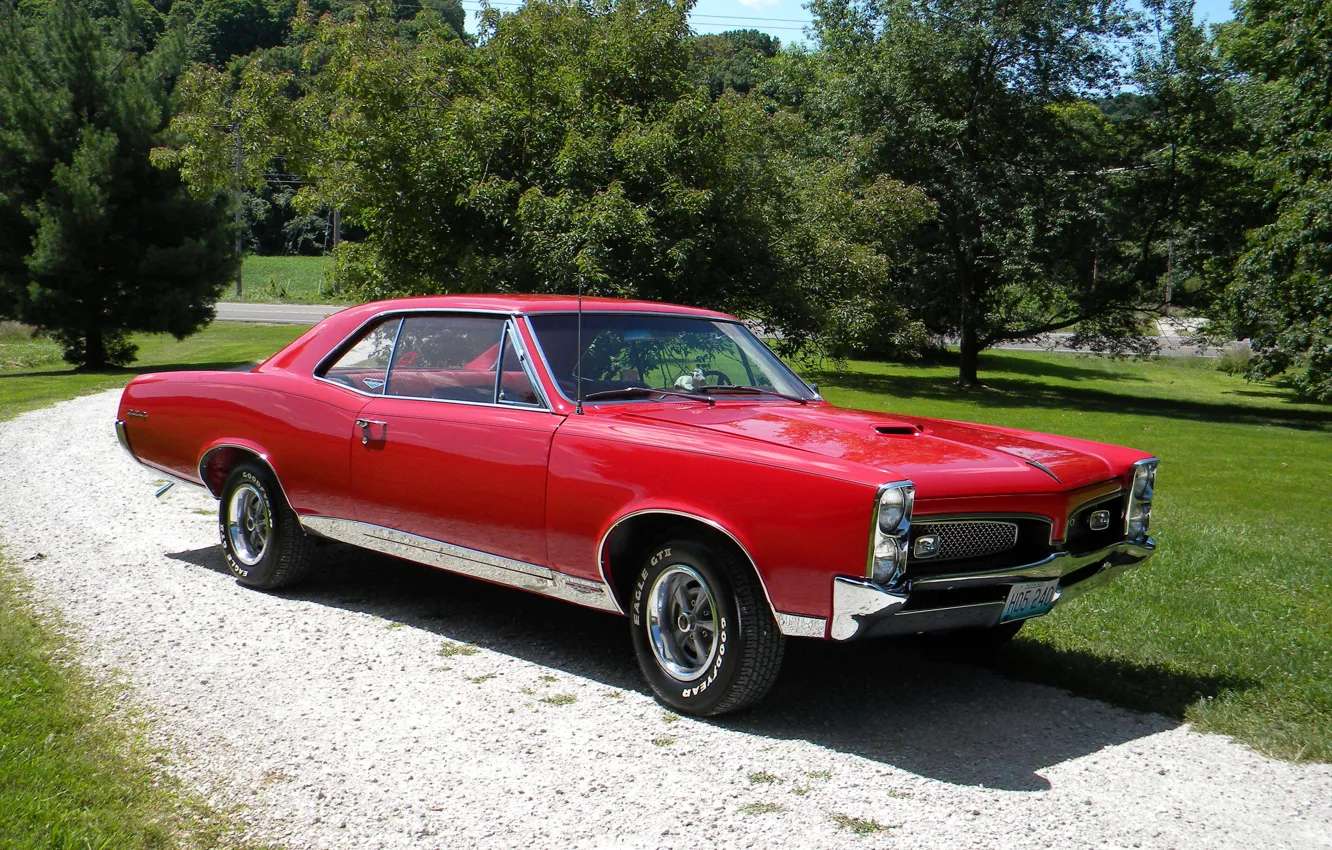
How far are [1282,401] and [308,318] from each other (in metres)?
30.7

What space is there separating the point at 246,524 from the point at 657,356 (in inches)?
105

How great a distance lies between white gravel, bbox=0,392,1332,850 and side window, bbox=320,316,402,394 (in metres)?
1.21

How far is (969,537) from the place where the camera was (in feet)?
14.5

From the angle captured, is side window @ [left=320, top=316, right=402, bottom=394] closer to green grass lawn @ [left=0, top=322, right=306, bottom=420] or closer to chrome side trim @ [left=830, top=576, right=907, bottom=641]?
chrome side trim @ [left=830, top=576, right=907, bottom=641]

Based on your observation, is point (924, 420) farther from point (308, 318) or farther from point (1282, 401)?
point (308, 318)

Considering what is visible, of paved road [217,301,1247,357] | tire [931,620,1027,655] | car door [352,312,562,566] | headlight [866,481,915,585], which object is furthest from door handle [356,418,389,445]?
paved road [217,301,1247,357]

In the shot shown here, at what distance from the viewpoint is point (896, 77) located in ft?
88.4

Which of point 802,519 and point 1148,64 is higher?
point 1148,64

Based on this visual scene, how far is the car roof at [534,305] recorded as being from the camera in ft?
18.8

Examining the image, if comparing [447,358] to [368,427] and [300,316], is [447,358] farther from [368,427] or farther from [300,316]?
[300,316]

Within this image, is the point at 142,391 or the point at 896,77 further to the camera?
the point at 896,77

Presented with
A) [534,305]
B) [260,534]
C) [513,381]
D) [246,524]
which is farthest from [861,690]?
[246,524]

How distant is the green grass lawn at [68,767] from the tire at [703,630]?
1782 mm

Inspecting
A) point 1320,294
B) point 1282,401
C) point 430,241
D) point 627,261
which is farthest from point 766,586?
point 1282,401
